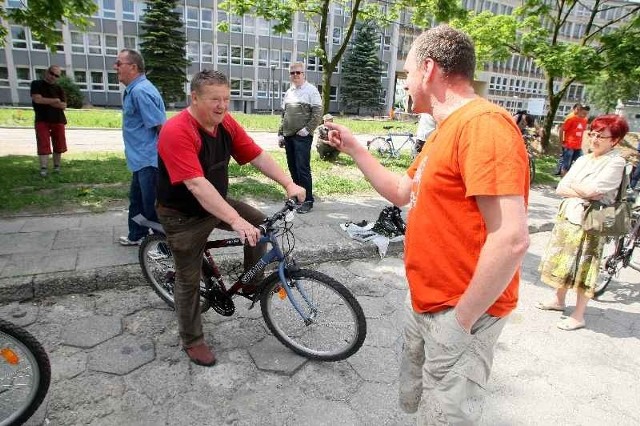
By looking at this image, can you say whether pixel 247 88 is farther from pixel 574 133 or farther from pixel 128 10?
pixel 574 133

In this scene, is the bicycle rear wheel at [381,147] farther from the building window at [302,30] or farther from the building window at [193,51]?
the building window at [302,30]

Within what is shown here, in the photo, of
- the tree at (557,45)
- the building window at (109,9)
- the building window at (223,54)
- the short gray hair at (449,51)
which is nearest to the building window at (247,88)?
the building window at (223,54)

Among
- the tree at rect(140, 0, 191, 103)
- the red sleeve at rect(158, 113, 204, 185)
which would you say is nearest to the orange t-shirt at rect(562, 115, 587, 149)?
the red sleeve at rect(158, 113, 204, 185)

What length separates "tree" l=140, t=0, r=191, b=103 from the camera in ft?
112

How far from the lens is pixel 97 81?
3806cm

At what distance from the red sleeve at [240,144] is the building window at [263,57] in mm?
43990

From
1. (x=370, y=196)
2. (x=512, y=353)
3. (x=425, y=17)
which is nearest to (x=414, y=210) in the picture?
(x=512, y=353)

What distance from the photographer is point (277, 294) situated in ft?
10.6

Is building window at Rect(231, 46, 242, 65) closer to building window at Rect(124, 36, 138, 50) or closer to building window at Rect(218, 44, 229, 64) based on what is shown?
building window at Rect(218, 44, 229, 64)

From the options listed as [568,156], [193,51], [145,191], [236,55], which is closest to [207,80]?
[145,191]

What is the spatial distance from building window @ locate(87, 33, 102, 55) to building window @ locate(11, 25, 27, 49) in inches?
189

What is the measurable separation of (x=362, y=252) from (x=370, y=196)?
2.97 metres

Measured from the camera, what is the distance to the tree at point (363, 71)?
4441 centimetres

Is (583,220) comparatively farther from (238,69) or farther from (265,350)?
(238,69)
